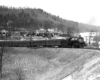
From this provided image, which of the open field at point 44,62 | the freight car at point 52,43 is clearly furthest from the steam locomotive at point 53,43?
the open field at point 44,62

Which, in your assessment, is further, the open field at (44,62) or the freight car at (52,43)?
the freight car at (52,43)

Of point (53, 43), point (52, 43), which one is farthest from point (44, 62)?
point (52, 43)

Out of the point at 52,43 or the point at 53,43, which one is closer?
the point at 53,43

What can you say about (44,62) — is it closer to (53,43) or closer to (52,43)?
(53,43)

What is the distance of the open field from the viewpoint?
2125 centimetres

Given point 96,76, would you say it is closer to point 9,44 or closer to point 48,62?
point 48,62

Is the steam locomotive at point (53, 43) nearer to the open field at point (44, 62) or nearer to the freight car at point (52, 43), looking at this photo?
the freight car at point (52, 43)

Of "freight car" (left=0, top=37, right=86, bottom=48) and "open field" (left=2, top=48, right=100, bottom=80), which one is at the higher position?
"freight car" (left=0, top=37, right=86, bottom=48)

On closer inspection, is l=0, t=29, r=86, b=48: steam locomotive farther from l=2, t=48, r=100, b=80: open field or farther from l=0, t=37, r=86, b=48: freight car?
l=2, t=48, r=100, b=80: open field

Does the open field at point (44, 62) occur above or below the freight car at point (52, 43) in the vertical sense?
below

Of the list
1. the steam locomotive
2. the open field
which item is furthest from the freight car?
the open field

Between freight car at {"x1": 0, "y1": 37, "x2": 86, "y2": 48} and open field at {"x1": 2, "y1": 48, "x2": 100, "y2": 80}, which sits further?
freight car at {"x1": 0, "y1": 37, "x2": 86, "y2": 48}

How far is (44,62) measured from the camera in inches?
1162

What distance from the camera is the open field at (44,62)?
69.7ft
